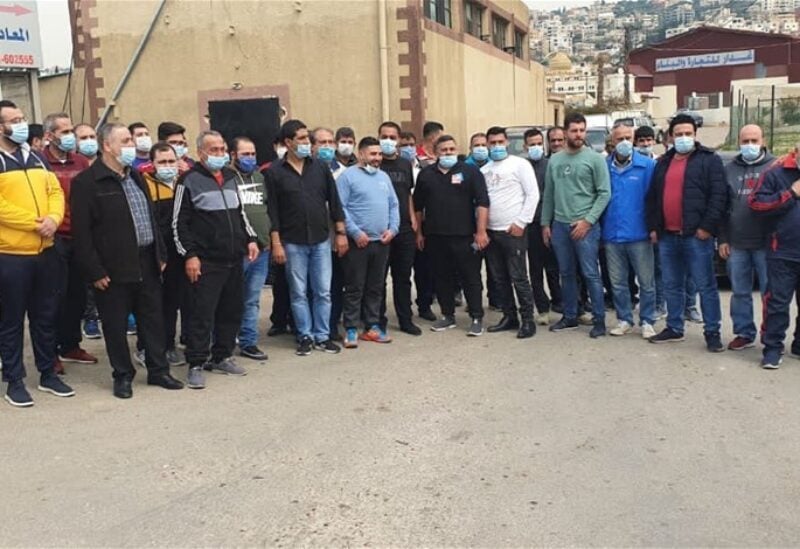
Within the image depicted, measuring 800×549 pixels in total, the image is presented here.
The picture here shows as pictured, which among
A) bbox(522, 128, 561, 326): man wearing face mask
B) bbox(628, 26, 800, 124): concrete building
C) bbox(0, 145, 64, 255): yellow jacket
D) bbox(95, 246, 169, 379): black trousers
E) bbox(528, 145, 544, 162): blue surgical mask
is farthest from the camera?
bbox(628, 26, 800, 124): concrete building

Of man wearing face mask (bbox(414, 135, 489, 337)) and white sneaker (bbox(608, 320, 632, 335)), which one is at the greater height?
man wearing face mask (bbox(414, 135, 489, 337))

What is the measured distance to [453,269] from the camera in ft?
27.2

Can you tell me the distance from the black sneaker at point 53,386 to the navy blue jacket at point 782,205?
5688 millimetres

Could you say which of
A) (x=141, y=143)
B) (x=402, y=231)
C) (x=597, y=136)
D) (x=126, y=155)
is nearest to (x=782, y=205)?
(x=402, y=231)

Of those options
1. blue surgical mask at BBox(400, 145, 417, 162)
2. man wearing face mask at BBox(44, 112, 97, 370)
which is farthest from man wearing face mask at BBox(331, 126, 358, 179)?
man wearing face mask at BBox(44, 112, 97, 370)

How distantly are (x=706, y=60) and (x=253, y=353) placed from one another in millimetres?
79403

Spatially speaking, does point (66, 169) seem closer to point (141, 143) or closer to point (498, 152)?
point (141, 143)

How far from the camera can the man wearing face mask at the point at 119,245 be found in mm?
5910

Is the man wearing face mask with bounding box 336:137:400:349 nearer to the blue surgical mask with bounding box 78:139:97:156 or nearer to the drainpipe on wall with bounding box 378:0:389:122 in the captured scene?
the blue surgical mask with bounding box 78:139:97:156

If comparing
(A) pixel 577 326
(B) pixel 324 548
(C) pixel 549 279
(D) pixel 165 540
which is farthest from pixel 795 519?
(C) pixel 549 279

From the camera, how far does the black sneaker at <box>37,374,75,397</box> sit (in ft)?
20.5

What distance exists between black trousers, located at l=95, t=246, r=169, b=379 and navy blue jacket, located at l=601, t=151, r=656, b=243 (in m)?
4.14

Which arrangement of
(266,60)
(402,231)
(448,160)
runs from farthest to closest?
(266,60) → (402,231) → (448,160)

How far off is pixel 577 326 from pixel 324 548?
5.01 meters
